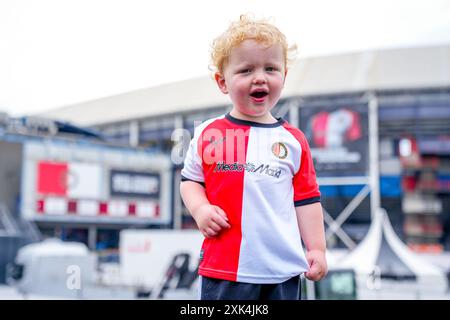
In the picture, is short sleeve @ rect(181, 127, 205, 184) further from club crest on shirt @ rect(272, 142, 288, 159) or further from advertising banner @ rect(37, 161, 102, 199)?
advertising banner @ rect(37, 161, 102, 199)

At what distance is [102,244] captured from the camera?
720 inches

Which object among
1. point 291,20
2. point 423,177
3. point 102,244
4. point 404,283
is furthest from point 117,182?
point 291,20

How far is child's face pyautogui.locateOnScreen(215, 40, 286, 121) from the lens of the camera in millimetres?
1503

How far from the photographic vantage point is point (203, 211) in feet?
4.80

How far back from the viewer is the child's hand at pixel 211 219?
4.74ft

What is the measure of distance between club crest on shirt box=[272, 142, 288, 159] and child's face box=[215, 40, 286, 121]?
0.10m

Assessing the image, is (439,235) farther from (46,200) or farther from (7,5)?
(7,5)

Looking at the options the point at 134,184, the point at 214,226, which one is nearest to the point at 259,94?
the point at 214,226

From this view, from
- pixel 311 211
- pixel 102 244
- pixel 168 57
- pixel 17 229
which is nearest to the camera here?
pixel 311 211

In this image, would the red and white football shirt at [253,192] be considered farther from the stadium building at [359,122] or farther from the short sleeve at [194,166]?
the stadium building at [359,122]

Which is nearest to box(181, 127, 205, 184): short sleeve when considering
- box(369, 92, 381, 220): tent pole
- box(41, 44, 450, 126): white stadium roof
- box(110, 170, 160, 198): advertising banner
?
box(110, 170, 160, 198): advertising banner

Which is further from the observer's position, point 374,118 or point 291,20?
point 374,118

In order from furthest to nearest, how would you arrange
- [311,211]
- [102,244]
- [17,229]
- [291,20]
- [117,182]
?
[102,244], [117,182], [17,229], [291,20], [311,211]
